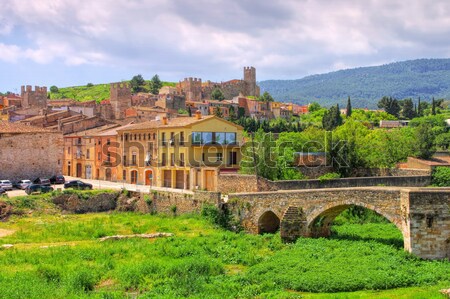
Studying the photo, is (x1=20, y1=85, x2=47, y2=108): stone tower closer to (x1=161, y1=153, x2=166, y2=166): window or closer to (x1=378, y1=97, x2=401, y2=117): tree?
(x1=161, y1=153, x2=166, y2=166): window

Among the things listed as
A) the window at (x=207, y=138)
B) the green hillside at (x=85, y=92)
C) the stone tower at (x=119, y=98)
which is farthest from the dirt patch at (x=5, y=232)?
the green hillside at (x=85, y=92)

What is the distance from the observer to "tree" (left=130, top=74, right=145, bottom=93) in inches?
6241

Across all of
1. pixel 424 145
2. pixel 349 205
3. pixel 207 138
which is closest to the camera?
pixel 349 205

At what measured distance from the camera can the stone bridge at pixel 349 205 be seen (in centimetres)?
2804

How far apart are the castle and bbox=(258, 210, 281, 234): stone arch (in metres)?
101

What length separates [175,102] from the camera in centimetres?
11412

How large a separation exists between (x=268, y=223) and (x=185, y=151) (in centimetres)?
1581

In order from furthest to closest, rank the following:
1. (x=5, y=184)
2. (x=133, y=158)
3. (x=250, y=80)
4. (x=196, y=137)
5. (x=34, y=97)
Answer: (x=250, y=80), (x=34, y=97), (x=133, y=158), (x=196, y=137), (x=5, y=184)

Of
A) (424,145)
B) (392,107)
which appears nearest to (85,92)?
(392,107)

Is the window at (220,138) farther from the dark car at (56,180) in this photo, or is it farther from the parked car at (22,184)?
the parked car at (22,184)

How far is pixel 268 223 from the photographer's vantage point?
3688 cm

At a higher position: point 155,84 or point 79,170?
point 155,84

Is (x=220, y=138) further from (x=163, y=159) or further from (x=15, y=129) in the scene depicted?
(x=15, y=129)

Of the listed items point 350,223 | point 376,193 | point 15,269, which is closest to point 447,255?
point 376,193
